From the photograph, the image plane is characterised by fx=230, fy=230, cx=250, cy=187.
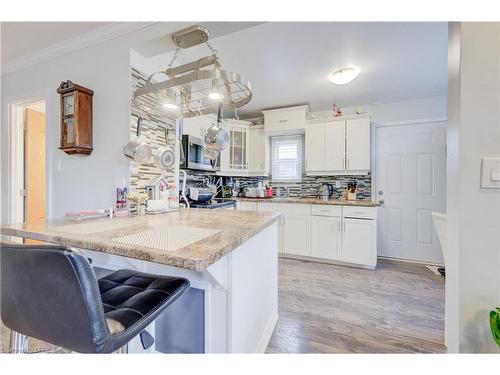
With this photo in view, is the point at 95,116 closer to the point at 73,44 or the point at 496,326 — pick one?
the point at 73,44

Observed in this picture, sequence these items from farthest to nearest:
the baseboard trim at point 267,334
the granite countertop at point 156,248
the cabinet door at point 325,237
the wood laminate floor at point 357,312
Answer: the cabinet door at point 325,237 → the wood laminate floor at point 357,312 → the baseboard trim at point 267,334 → the granite countertop at point 156,248

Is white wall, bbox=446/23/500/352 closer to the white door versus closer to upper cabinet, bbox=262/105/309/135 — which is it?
upper cabinet, bbox=262/105/309/135

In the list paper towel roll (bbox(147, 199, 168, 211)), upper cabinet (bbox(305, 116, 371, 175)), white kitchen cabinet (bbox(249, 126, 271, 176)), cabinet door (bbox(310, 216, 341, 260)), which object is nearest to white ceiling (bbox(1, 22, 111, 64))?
paper towel roll (bbox(147, 199, 168, 211))

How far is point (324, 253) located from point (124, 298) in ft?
8.83

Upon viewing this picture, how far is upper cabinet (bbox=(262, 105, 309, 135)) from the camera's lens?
11.2 ft

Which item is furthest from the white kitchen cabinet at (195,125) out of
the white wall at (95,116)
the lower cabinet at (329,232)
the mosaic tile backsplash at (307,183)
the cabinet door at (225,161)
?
the lower cabinet at (329,232)

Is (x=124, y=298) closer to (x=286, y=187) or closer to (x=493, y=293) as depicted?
(x=493, y=293)

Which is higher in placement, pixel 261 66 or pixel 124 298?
pixel 261 66

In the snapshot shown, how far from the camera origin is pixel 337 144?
3283 millimetres

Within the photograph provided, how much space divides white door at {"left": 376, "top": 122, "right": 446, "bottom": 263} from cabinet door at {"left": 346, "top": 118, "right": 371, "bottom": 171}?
409mm

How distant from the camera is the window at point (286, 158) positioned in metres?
3.83

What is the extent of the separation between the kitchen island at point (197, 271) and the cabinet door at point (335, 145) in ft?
7.55

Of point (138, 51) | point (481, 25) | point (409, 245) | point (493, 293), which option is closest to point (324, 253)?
point (409, 245)

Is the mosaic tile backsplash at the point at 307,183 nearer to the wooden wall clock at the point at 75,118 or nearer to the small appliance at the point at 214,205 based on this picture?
the small appliance at the point at 214,205
